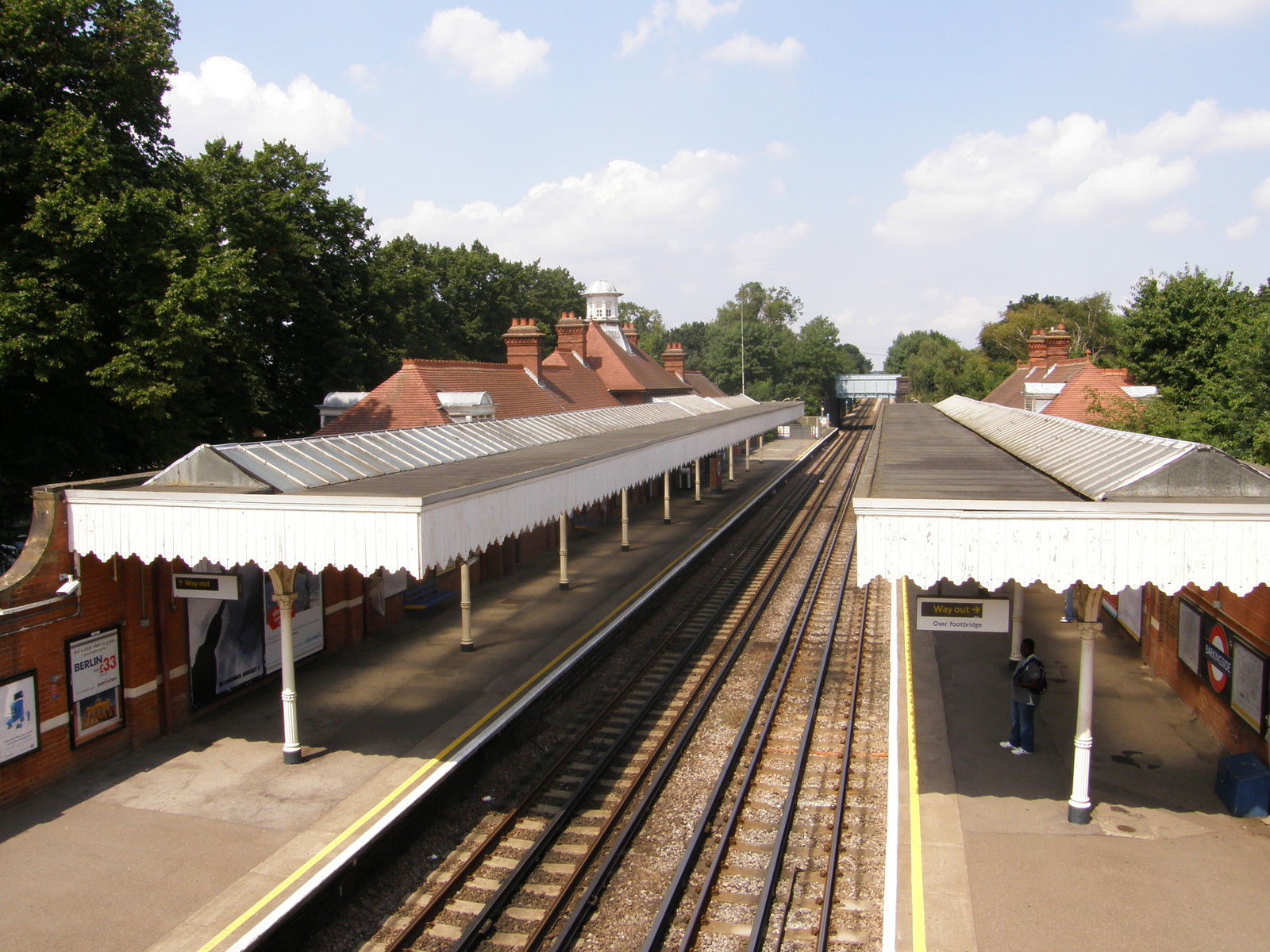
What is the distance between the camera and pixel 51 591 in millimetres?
9516

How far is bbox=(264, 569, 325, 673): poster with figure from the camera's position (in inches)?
500

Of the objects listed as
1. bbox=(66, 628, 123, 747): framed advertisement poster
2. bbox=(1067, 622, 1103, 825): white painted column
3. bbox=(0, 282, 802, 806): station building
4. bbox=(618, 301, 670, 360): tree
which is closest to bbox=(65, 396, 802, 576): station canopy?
bbox=(0, 282, 802, 806): station building

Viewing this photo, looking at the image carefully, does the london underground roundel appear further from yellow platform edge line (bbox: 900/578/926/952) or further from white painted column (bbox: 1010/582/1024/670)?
yellow platform edge line (bbox: 900/578/926/952)

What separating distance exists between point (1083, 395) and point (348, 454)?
953 inches

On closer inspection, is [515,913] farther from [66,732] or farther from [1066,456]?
[1066,456]

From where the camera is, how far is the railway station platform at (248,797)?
7305 mm

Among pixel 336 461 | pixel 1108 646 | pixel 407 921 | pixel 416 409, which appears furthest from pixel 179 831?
pixel 416 409

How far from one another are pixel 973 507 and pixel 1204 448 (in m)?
2.19

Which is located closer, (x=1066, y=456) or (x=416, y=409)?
(x=1066, y=456)

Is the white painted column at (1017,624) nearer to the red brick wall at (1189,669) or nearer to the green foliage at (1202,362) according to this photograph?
the red brick wall at (1189,669)

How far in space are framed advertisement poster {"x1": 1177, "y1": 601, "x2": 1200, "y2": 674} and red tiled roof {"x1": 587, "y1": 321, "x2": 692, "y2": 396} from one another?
97.6 ft

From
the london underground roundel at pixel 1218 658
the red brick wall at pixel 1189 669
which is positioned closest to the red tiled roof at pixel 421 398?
the red brick wall at pixel 1189 669

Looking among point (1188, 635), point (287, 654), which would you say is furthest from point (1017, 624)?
point (287, 654)

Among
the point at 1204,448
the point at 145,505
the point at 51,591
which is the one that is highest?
the point at 1204,448
